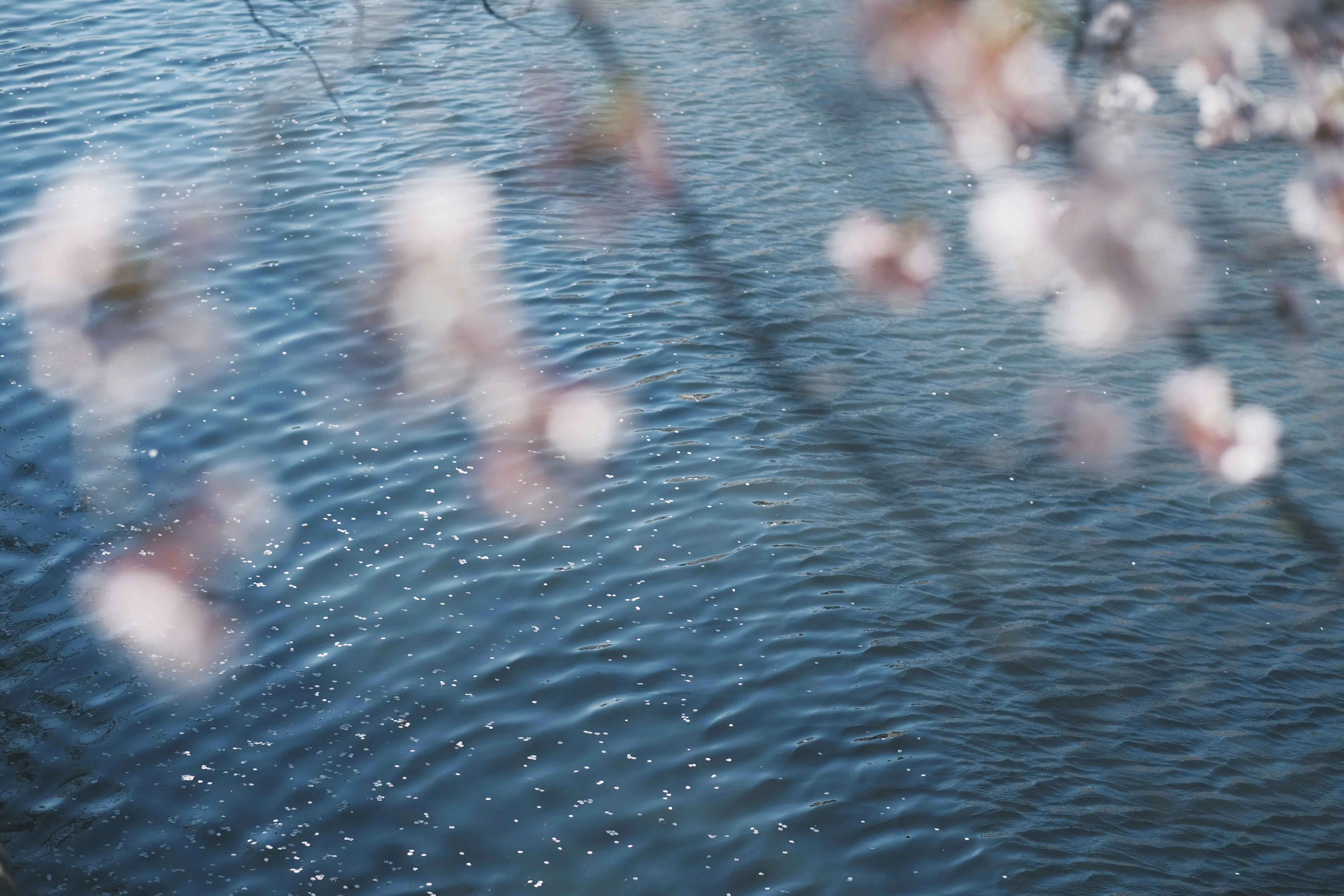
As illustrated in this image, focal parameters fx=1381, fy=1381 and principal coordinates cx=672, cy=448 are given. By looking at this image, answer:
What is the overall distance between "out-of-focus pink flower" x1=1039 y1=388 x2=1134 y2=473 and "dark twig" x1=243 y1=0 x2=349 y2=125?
758cm

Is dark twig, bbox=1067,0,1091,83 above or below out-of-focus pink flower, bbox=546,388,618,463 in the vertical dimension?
below

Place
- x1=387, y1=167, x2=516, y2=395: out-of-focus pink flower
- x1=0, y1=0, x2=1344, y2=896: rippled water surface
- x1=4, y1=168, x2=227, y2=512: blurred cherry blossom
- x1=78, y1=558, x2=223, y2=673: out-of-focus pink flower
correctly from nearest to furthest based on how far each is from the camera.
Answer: x1=0, y1=0, x2=1344, y2=896: rippled water surface → x1=78, y1=558, x2=223, y2=673: out-of-focus pink flower → x1=4, y1=168, x2=227, y2=512: blurred cherry blossom → x1=387, y1=167, x2=516, y2=395: out-of-focus pink flower

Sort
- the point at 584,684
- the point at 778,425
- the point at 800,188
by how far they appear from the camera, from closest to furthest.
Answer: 1. the point at 584,684
2. the point at 778,425
3. the point at 800,188

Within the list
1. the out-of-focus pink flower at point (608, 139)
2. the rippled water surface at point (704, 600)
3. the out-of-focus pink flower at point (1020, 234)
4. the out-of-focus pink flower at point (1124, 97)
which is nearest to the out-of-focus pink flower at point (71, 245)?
the rippled water surface at point (704, 600)

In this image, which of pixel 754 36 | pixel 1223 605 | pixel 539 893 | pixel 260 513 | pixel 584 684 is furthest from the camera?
pixel 754 36

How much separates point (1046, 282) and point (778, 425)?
295cm

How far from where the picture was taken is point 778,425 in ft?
29.3

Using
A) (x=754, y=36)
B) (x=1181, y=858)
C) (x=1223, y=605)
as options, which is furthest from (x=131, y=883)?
(x=754, y=36)

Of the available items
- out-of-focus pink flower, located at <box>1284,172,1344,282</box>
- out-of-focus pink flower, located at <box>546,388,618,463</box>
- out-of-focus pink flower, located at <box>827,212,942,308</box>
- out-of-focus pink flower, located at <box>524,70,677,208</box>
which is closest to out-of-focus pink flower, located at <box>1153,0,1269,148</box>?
out-of-focus pink flower, located at <box>1284,172,1344,282</box>

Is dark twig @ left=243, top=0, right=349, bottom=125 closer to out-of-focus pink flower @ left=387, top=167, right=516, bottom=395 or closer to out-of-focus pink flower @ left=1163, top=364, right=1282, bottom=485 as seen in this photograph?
out-of-focus pink flower @ left=387, top=167, right=516, bottom=395

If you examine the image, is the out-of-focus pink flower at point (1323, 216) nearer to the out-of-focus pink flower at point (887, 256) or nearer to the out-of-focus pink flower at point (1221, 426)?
the out-of-focus pink flower at point (1221, 426)

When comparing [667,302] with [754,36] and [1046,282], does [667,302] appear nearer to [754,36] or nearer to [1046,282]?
[1046,282]

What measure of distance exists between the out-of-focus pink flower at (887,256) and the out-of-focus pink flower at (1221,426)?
2094mm

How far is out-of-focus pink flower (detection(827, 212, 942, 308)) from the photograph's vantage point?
10.5 meters
